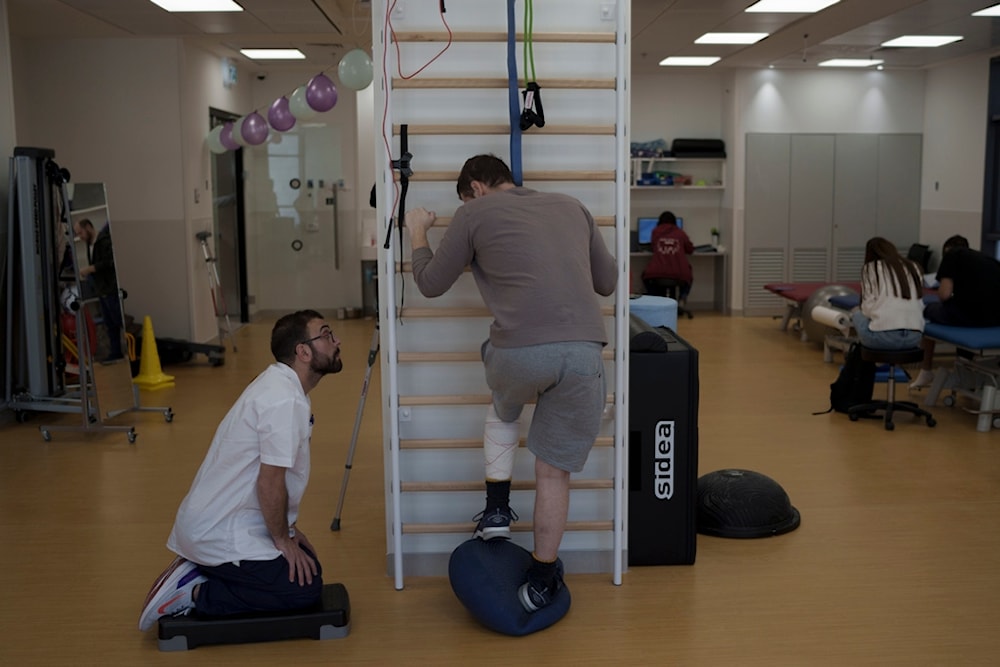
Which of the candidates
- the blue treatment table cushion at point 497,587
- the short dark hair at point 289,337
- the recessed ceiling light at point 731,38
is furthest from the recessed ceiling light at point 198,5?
the blue treatment table cushion at point 497,587

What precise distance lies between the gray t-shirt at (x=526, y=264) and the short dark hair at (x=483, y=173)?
0.07m

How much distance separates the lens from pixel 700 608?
3854mm

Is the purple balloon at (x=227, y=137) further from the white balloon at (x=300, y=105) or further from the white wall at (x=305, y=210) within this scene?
the white wall at (x=305, y=210)

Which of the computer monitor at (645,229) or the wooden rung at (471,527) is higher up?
the computer monitor at (645,229)

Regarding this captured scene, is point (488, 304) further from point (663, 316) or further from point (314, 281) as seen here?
point (314, 281)

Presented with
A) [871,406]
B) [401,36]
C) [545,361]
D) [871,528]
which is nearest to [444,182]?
[401,36]

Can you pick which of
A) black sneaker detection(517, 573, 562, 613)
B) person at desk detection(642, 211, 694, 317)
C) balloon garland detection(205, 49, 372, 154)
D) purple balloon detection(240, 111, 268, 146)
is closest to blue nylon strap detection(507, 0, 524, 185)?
black sneaker detection(517, 573, 562, 613)

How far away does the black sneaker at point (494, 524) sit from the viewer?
12.6ft

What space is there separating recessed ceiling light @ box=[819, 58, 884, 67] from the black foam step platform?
9.62m

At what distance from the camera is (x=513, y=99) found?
3.89m

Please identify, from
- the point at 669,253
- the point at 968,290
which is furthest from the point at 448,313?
the point at 669,253

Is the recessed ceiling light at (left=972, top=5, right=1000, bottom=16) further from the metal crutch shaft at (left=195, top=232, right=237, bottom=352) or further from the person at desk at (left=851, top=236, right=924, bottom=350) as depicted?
the metal crutch shaft at (left=195, top=232, right=237, bottom=352)

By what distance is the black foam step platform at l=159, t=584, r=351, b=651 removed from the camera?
3.53 m

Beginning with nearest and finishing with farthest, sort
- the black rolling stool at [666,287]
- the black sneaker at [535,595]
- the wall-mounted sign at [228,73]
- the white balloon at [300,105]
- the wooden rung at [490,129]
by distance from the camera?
the black sneaker at [535,595] < the wooden rung at [490,129] < the white balloon at [300,105] < the wall-mounted sign at [228,73] < the black rolling stool at [666,287]
